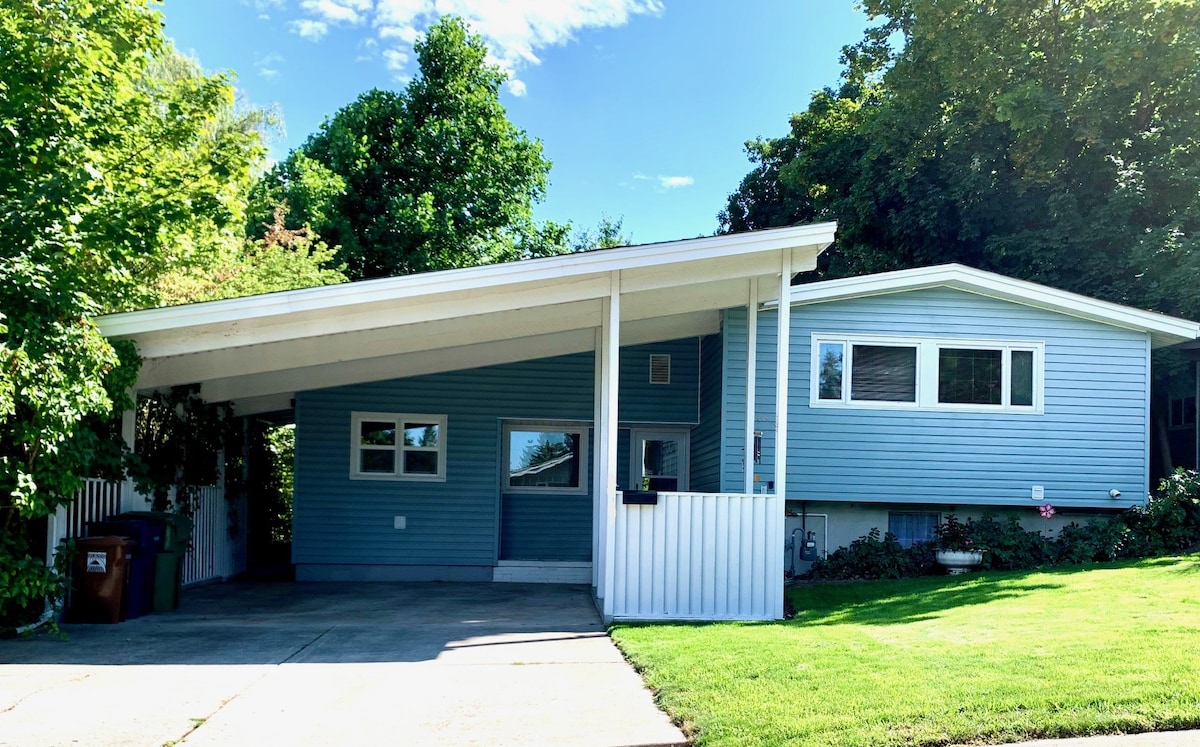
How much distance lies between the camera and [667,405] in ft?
49.6

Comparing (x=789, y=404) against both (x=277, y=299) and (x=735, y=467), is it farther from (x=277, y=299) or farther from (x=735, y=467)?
(x=277, y=299)

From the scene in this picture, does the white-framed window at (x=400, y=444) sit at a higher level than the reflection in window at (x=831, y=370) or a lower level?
lower

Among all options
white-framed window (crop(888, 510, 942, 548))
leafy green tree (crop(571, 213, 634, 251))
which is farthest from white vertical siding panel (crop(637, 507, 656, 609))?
leafy green tree (crop(571, 213, 634, 251))

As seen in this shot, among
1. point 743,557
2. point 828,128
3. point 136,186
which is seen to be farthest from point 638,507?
point 828,128

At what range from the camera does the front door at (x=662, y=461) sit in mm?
15367

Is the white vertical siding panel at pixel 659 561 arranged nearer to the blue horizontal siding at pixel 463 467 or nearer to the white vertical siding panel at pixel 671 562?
the white vertical siding panel at pixel 671 562

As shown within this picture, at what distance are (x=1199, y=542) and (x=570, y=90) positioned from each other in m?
29.5

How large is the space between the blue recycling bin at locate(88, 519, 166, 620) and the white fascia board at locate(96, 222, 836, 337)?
2.24 m

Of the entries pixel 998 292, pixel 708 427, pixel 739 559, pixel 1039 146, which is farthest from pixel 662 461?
pixel 1039 146

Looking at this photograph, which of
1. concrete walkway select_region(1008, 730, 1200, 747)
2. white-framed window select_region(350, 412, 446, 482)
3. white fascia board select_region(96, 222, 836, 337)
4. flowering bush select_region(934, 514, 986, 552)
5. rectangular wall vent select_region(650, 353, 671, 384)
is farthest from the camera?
rectangular wall vent select_region(650, 353, 671, 384)

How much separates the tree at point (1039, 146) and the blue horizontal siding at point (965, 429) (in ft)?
17.2

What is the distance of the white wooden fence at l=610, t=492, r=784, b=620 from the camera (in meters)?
9.63

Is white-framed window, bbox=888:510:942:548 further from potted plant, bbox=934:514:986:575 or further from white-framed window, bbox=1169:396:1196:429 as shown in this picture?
white-framed window, bbox=1169:396:1196:429

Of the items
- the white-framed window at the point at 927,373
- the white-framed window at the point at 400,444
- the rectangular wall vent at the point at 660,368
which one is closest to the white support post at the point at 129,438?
the white-framed window at the point at 400,444
